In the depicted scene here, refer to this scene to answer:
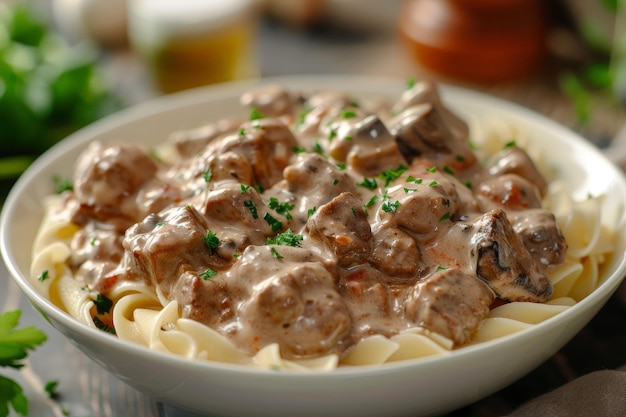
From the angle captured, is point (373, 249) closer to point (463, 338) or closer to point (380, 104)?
point (463, 338)

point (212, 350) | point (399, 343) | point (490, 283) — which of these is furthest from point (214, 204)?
point (490, 283)

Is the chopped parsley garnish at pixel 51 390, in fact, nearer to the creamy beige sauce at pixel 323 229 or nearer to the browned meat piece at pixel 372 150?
the creamy beige sauce at pixel 323 229

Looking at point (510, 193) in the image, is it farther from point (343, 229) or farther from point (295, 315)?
point (295, 315)

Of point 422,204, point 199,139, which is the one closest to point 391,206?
point 422,204

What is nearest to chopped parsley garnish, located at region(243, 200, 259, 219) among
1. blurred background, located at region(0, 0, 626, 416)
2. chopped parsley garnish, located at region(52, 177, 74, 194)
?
chopped parsley garnish, located at region(52, 177, 74, 194)

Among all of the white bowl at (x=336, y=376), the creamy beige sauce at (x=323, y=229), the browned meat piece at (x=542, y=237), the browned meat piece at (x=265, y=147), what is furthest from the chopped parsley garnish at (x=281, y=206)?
the browned meat piece at (x=542, y=237)

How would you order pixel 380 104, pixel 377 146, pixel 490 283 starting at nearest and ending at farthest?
pixel 490 283 < pixel 377 146 < pixel 380 104
